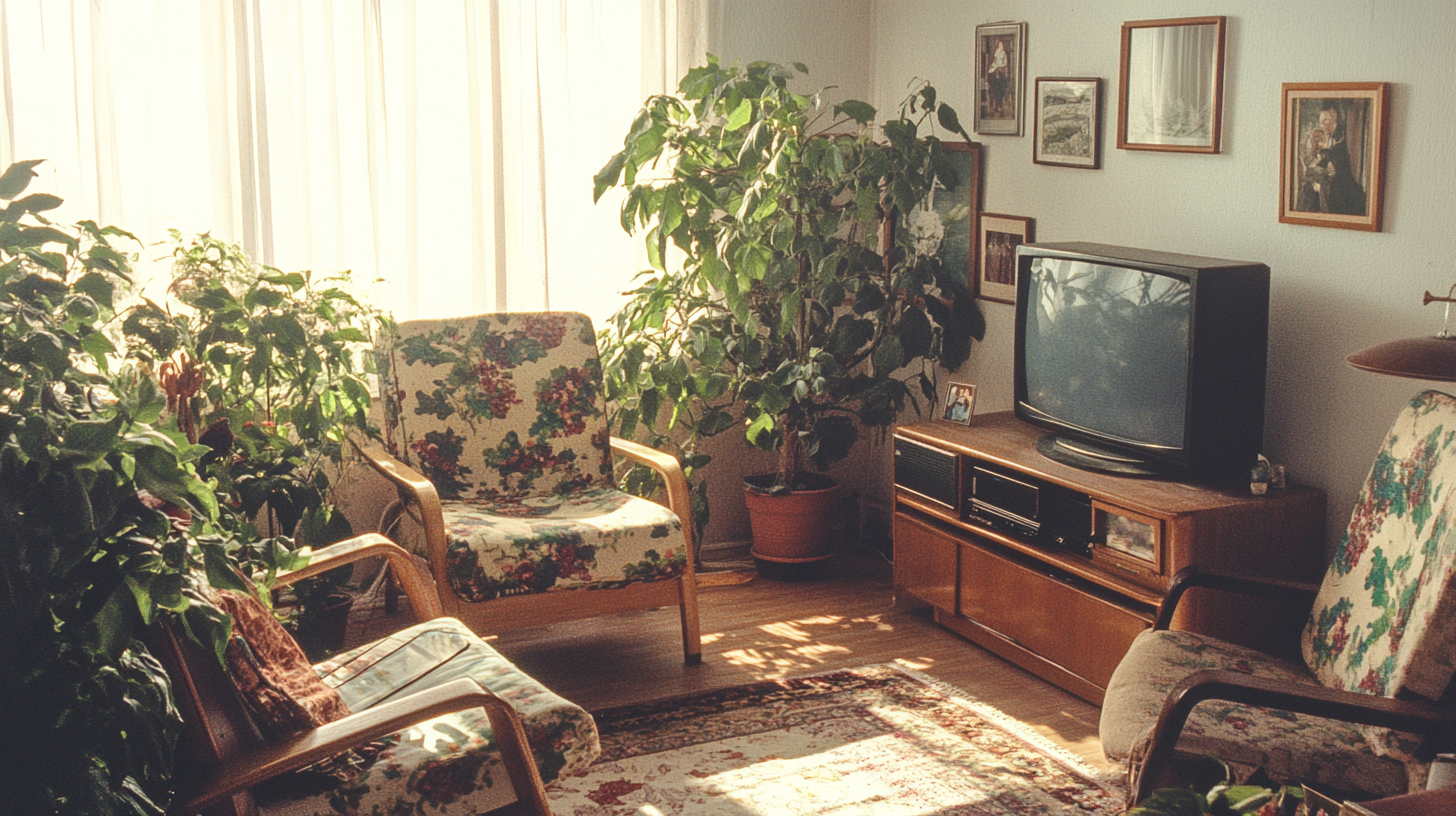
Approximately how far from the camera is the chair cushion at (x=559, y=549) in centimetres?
309

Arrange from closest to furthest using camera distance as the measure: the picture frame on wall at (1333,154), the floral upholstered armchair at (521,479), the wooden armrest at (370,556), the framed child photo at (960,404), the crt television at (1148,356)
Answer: the wooden armrest at (370,556) → the picture frame on wall at (1333,154) → the crt television at (1148,356) → the floral upholstered armchair at (521,479) → the framed child photo at (960,404)

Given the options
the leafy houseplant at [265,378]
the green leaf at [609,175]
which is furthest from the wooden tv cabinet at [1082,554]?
the leafy houseplant at [265,378]

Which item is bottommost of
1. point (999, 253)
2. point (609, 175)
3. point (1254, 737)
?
point (1254, 737)

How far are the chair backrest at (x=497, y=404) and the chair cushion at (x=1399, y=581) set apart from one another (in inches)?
78.8

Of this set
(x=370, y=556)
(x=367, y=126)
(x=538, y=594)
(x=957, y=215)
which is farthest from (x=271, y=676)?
(x=957, y=215)

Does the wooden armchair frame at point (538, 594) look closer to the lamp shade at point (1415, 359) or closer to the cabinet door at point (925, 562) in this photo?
the cabinet door at point (925, 562)

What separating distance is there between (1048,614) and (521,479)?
1486 millimetres

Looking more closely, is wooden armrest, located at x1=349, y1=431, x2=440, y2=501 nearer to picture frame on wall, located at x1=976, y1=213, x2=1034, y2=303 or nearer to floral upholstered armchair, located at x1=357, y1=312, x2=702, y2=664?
floral upholstered armchair, located at x1=357, y1=312, x2=702, y2=664

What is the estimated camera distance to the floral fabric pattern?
10.8 ft

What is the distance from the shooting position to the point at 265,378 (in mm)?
3123

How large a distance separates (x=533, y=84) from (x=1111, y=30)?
1.73 m

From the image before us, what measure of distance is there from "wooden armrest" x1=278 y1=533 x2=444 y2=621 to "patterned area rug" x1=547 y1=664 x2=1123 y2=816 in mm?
497

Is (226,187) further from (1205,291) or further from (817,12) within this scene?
(1205,291)

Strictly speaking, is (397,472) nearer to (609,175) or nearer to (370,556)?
(370,556)
